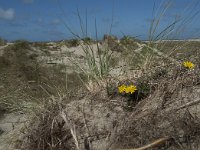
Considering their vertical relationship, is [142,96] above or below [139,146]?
above

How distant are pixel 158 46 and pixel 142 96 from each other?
3.12 feet

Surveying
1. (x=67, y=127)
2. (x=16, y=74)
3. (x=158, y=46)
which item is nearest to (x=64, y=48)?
(x=16, y=74)

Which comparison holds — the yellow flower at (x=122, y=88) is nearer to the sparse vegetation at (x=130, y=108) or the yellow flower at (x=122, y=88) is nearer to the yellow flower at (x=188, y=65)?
the sparse vegetation at (x=130, y=108)

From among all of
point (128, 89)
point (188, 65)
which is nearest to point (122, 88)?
point (128, 89)

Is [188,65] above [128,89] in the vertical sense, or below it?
above

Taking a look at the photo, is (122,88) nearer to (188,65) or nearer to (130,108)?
(130,108)

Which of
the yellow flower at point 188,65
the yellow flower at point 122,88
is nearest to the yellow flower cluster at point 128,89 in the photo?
the yellow flower at point 122,88

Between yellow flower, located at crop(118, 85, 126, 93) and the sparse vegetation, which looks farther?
yellow flower, located at crop(118, 85, 126, 93)

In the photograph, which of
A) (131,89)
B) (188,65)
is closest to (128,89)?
(131,89)

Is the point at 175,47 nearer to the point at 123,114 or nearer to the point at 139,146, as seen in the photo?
the point at 123,114

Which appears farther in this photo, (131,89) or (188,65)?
(188,65)

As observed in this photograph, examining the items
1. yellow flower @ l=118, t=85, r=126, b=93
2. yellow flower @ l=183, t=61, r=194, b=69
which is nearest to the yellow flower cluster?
yellow flower @ l=118, t=85, r=126, b=93

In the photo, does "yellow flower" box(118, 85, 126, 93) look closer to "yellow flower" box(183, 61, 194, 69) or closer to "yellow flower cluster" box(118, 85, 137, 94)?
"yellow flower cluster" box(118, 85, 137, 94)

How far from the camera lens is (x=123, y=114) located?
376 cm
